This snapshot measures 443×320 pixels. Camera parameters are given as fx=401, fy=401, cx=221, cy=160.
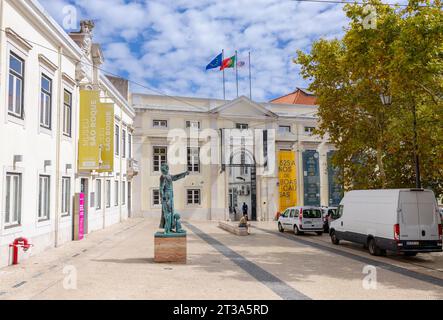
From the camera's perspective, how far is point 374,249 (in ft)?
48.9

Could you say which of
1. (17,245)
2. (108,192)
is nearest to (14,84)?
(17,245)

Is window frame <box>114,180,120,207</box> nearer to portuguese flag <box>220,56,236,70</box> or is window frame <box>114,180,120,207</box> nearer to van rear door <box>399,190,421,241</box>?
portuguese flag <box>220,56,236,70</box>

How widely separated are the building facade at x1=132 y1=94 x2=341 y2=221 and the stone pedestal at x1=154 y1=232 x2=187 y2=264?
20.6 metres

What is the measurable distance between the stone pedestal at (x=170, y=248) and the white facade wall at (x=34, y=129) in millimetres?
4351

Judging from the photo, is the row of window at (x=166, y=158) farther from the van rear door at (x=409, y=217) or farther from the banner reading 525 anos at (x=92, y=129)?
the van rear door at (x=409, y=217)

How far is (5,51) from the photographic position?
11.6 meters

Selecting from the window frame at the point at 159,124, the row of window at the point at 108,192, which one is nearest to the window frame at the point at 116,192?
the row of window at the point at 108,192

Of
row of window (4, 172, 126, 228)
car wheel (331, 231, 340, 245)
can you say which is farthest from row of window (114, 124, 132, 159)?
car wheel (331, 231, 340, 245)

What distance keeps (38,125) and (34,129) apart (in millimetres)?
390

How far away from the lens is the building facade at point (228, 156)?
32875 mm

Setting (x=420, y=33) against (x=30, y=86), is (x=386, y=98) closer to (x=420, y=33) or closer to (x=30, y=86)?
(x=420, y=33)

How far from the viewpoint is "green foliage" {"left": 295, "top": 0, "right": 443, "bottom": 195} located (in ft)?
37.7
